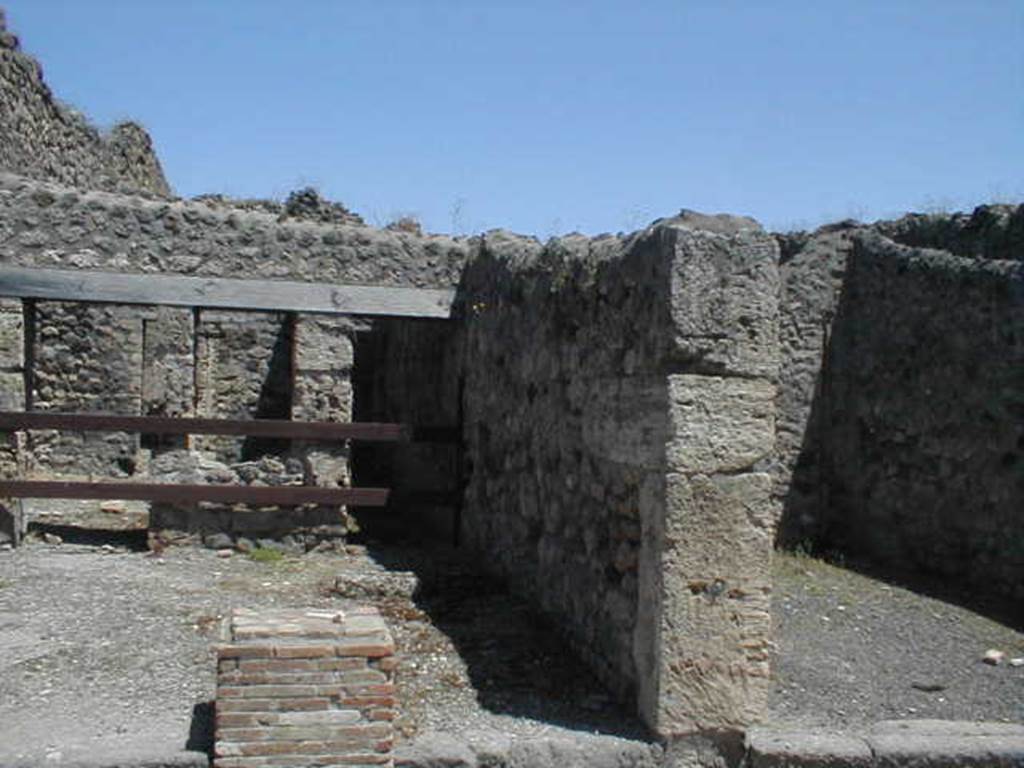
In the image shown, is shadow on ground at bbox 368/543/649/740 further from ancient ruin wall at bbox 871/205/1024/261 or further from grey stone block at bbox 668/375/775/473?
ancient ruin wall at bbox 871/205/1024/261

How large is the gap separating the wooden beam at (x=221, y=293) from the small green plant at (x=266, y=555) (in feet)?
6.02

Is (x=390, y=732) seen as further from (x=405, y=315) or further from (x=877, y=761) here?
(x=405, y=315)

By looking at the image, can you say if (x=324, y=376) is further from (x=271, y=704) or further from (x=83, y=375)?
(x=83, y=375)

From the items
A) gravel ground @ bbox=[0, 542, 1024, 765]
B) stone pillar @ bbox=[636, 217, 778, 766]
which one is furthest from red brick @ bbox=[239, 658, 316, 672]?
stone pillar @ bbox=[636, 217, 778, 766]

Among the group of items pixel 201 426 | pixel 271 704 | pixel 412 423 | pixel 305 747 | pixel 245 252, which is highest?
pixel 245 252

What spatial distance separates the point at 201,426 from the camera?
8.76 m

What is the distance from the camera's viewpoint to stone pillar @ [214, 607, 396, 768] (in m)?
4.39

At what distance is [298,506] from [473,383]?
161cm

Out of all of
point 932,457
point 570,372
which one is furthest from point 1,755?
point 932,457

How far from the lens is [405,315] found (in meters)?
9.41

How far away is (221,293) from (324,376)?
3.30 feet

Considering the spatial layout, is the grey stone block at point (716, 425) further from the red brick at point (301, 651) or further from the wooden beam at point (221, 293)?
the wooden beam at point (221, 293)

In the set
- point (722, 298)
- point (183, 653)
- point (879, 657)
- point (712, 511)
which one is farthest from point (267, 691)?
point (879, 657)

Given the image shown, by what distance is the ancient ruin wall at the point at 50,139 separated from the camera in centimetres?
1222
